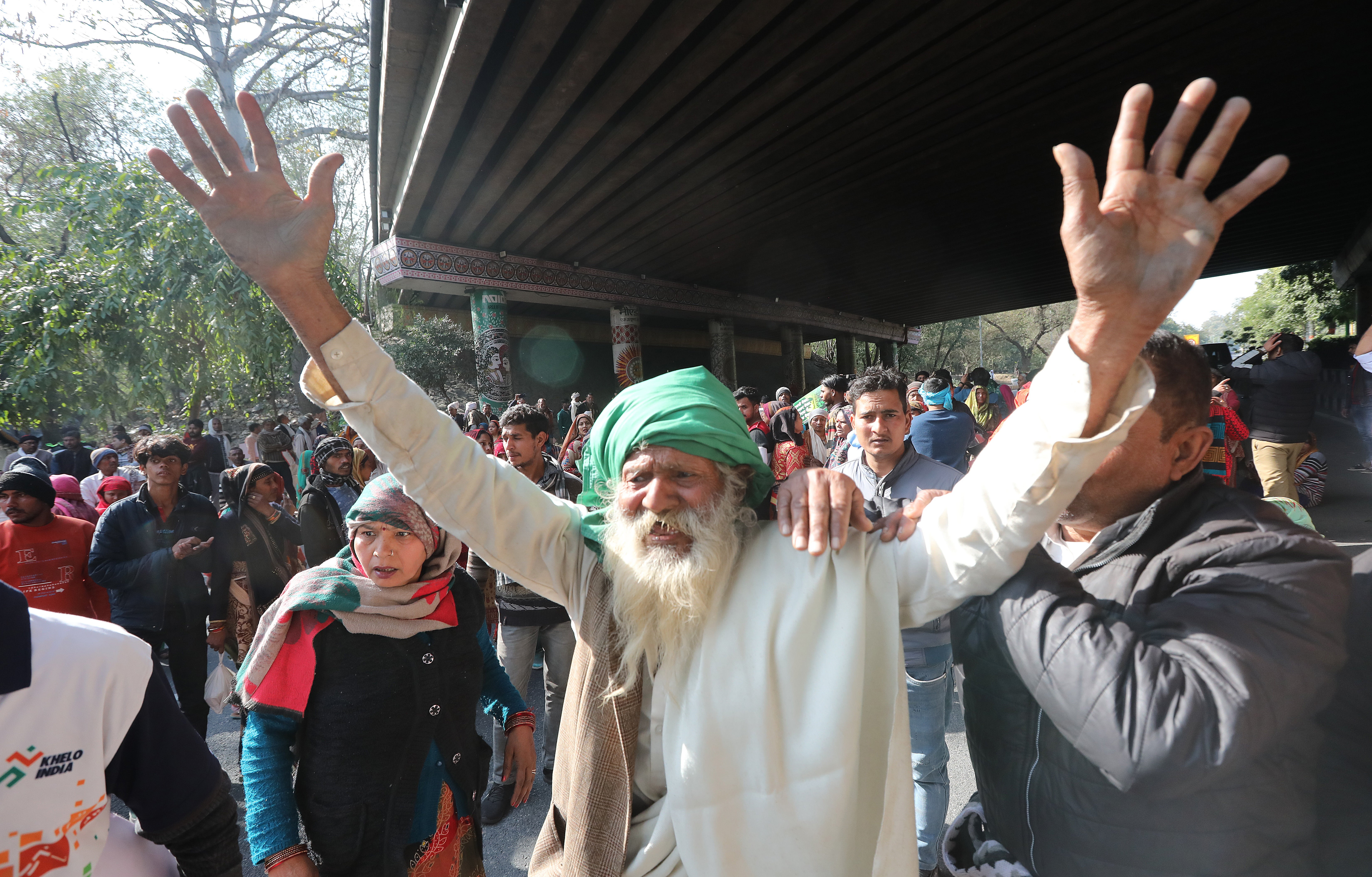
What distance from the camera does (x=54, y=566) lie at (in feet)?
10.8

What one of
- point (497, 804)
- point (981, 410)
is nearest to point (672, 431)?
point (497, 804)

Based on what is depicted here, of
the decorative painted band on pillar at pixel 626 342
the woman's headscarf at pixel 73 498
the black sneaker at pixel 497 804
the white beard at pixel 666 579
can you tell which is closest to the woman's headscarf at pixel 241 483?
the woman's headscarf at pixel 73 498

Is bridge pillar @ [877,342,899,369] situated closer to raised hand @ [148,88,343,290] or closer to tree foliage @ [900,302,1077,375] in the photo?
tree foliage @ [900,302,1077,375]

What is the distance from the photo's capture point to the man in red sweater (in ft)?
10.3

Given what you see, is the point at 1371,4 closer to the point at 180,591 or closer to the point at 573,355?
the point at 180,591

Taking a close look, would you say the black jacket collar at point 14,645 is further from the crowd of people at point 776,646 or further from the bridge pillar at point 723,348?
the bridge pillar at point 723,348

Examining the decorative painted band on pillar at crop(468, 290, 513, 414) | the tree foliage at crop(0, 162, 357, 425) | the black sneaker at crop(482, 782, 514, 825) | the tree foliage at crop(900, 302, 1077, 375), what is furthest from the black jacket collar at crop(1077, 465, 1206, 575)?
the tree foliage at crop(900, 302, 1077, 375)

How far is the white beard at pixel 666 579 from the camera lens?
141cm

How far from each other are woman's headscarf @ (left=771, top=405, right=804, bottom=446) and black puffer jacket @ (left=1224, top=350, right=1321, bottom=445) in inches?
155

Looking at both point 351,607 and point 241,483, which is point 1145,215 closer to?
point 351,607

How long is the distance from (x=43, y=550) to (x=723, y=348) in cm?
1912

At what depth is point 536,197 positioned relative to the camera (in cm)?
1180

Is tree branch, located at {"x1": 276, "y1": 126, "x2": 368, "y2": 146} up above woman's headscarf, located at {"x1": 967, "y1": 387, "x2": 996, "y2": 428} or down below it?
above

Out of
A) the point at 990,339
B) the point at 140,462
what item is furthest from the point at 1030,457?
the point at 990,339
